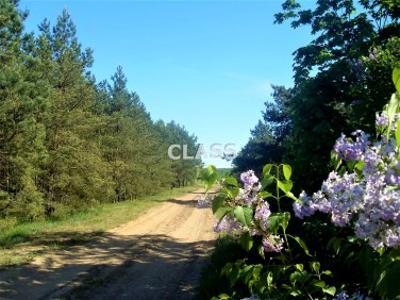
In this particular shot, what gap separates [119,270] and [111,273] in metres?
0.40

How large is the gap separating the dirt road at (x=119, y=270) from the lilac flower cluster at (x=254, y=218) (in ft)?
24.5

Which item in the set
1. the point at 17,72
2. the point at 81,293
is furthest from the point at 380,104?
the point at 17,72

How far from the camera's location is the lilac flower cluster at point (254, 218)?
2.62 meters

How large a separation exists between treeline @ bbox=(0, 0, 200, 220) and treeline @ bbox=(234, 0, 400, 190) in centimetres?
364

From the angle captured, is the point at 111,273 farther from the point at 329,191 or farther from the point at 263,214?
the point at 329,191

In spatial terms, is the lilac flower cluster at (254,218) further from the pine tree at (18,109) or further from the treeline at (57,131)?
the pine tree at (18,109)

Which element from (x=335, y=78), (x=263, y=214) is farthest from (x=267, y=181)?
(x=335, y=78)

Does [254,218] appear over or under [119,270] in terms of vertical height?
over

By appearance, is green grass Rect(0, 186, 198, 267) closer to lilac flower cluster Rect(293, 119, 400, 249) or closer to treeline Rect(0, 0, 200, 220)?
treeline Rect(0, 0, 200, 220)

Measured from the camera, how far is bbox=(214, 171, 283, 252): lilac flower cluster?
2.62 m

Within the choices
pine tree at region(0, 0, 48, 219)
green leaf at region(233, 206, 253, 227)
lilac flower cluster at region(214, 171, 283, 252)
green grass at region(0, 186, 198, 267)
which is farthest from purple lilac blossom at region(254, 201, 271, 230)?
pine tree at region(0, 0, 48, 219)

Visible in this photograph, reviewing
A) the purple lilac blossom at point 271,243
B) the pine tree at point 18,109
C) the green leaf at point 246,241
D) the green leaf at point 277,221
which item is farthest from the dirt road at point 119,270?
the green leaf at point 277,221

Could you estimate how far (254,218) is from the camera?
268cm

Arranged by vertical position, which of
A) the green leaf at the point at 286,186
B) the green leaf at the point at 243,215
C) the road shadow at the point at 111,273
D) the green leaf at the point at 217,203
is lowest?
the road shadow at the point at 111,273
